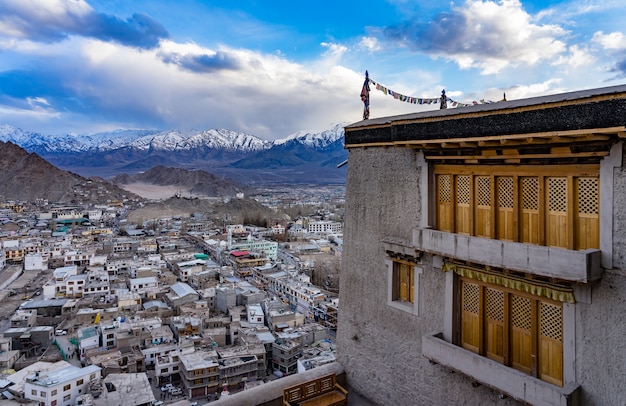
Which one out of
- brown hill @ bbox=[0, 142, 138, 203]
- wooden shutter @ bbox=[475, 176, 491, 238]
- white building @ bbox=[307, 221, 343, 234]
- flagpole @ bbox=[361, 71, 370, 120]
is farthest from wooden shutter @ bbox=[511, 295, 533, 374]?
brown hill @ bbox=[0, 142, 138, 203]

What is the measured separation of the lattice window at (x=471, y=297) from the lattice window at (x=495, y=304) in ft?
0.22

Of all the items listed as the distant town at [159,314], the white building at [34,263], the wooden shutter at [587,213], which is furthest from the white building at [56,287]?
the wooden shutter at [587,213]

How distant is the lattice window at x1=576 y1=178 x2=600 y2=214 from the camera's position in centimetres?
218

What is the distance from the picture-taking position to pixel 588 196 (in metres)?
2.22

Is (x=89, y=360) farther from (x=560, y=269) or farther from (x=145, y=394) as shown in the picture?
(x=560, y=269)

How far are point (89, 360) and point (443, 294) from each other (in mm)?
18269

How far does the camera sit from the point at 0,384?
15133mm

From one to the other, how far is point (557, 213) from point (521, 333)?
74cm

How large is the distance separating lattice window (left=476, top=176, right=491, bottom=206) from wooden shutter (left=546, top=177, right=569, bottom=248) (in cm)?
37

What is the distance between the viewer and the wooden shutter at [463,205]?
2.81 metres

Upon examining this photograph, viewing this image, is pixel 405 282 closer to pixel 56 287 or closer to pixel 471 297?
pixel 471 297

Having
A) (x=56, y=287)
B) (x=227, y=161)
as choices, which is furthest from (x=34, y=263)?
(x=227, y=161)

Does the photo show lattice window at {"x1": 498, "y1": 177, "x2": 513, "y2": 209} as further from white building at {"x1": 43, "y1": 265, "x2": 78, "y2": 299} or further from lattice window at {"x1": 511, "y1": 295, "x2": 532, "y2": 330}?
white building at {"x1": 43, "y1": 265, "x2": 78, "y2": 299}

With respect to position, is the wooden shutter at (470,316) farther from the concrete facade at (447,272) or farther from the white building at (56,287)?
the white building at (56,287)
